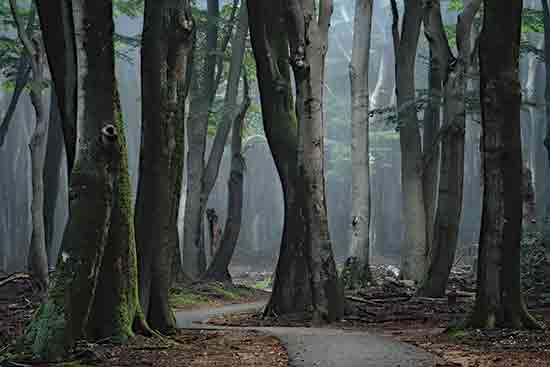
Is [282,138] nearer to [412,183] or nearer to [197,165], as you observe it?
[412,183]

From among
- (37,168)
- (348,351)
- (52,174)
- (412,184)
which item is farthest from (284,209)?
(348,351)

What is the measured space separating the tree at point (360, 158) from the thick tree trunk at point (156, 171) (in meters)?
10.2

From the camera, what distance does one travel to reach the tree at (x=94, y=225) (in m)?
7.66

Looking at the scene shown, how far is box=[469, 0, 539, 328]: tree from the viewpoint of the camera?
402 inches

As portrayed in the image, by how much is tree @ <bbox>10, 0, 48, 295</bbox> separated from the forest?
0.17 feet

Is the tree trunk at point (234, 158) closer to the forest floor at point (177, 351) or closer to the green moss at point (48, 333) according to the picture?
the forest floor at point (177, 351)

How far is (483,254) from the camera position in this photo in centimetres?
1046

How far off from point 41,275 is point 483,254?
35.9ft

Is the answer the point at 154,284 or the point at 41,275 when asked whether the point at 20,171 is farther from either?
the point at 154,284

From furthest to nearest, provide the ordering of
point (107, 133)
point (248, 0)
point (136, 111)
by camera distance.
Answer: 1. point (136, 111)
2. point (248, 0)
3. point (107, 133)

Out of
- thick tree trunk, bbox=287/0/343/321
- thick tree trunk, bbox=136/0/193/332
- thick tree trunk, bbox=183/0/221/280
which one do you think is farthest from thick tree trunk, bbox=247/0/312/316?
thick tree trunk, bbox=183/0/221/280

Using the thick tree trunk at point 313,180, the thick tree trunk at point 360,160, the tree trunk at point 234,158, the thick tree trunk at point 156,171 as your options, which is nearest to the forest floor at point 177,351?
the thick tree trunk at point 156,171

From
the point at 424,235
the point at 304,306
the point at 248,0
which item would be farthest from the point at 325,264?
the point at 424,235

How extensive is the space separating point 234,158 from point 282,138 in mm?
9470
